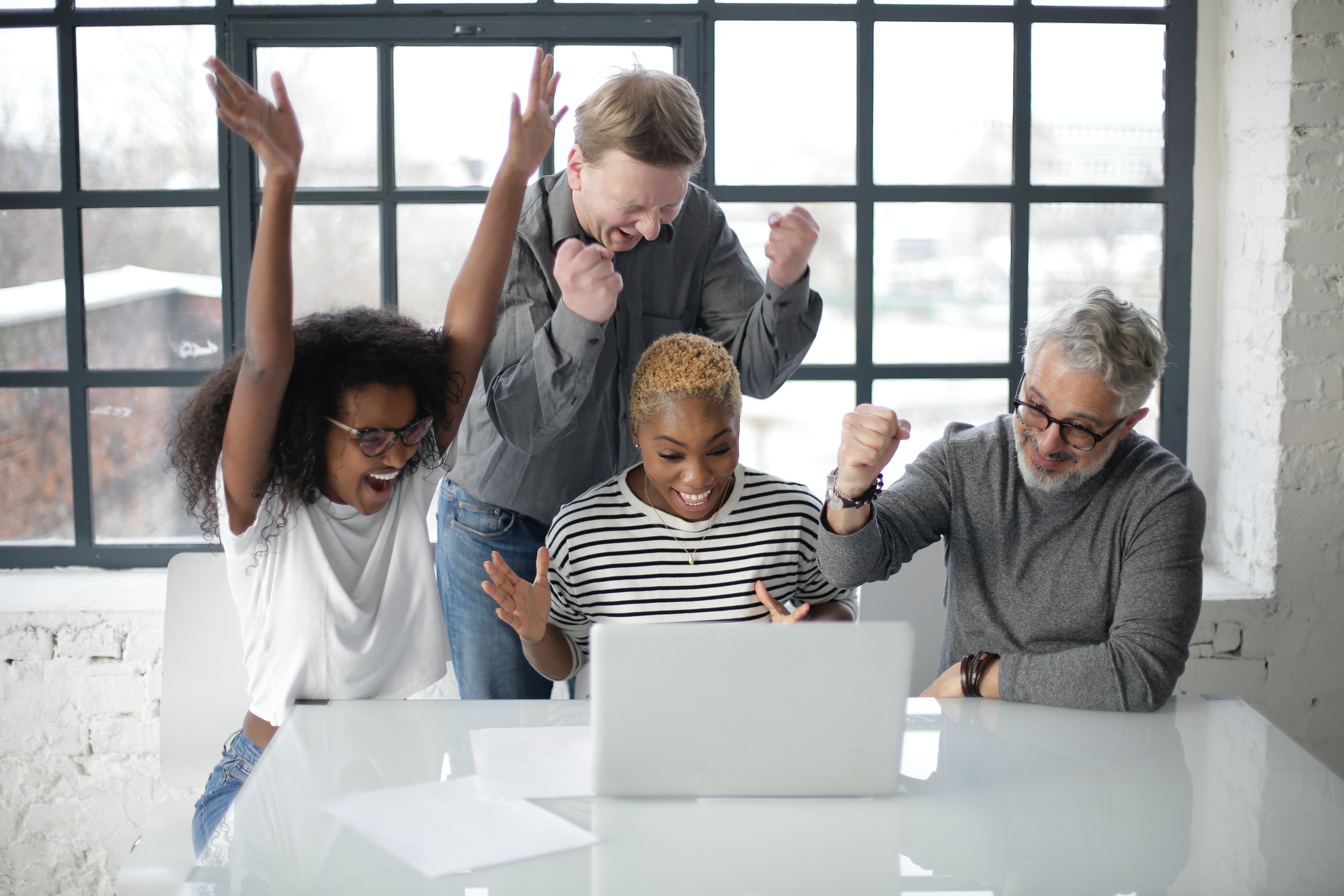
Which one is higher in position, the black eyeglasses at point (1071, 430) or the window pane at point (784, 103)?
the window pane at point (784, 103)

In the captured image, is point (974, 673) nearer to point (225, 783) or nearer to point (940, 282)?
point (225, 783)

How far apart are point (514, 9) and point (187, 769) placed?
1807 mm

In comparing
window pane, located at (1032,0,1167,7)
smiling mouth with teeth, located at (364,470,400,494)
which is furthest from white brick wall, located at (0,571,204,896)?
window pane, located at (1032,0,1167,7)

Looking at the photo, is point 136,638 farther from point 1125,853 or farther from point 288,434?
point 1125,853

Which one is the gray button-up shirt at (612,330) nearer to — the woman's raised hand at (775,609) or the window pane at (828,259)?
the woman's raised hand at (775,609)

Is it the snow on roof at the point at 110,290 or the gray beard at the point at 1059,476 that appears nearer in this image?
the gray beard at the point at 1059,476

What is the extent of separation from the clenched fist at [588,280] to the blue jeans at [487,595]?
45 cm

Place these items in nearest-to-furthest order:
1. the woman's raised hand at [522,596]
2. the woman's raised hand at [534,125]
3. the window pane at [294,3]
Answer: the woman's raised hand at [522,596] → the woman's raised hand at [534,125] → the window pane at [294,3]

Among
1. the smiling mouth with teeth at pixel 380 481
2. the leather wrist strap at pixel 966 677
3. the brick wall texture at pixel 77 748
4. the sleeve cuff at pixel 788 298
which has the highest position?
the sleeve cuff at pixel 788 298

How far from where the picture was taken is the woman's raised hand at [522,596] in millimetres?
1474

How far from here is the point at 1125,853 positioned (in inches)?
43.1

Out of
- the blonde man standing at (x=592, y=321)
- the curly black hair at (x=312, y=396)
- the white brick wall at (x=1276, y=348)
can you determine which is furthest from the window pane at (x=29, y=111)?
the white brick wall at (x=1276, y=348)

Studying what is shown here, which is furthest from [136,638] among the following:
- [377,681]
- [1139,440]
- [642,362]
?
[1139,440]

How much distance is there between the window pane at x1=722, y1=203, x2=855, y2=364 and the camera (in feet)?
8.85
